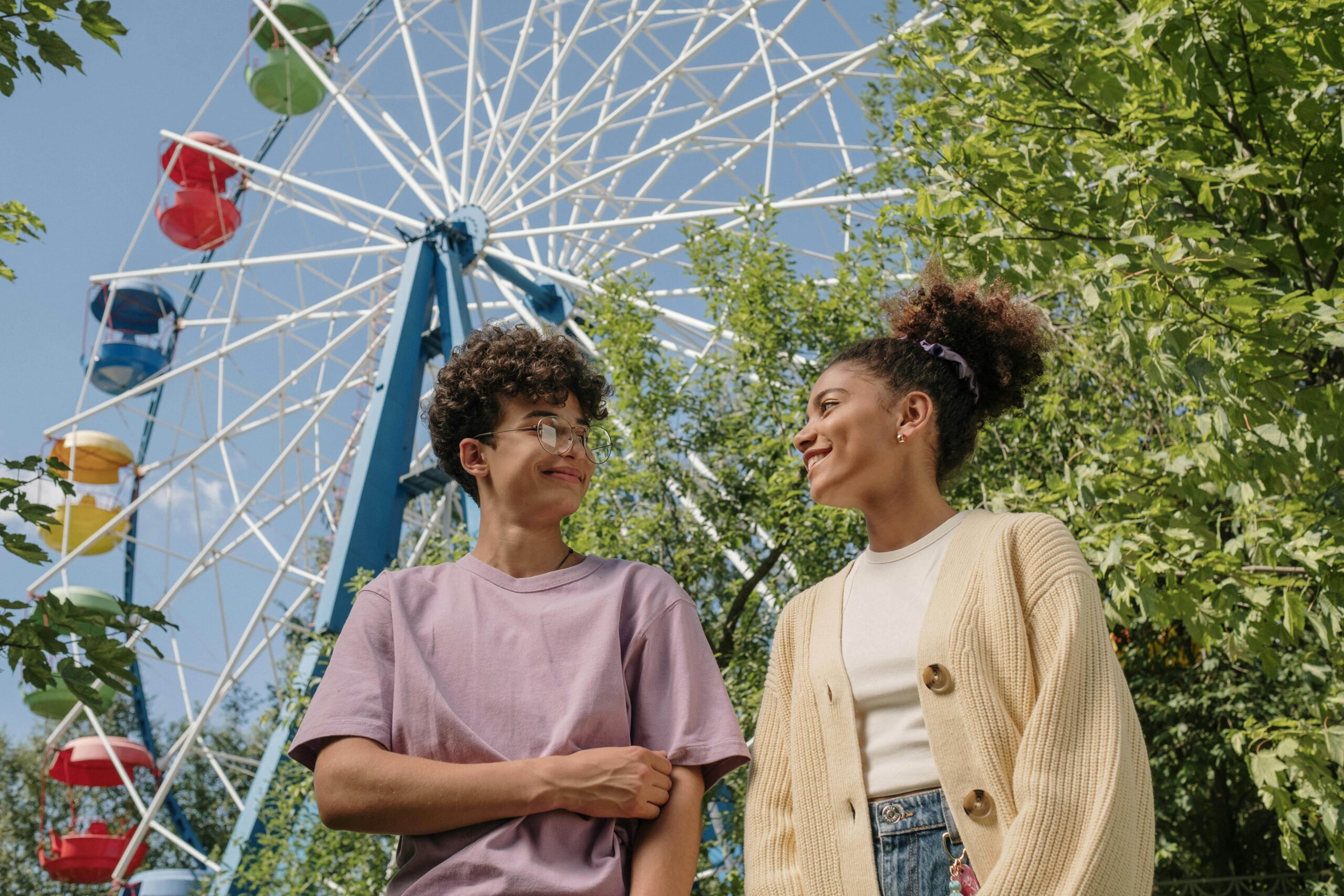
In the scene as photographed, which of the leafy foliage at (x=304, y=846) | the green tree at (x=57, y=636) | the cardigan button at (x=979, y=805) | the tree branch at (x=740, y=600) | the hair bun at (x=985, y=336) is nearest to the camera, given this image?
the cardigan button at (x=979, y=805)

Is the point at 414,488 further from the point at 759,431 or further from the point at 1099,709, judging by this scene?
the point at 1099,709

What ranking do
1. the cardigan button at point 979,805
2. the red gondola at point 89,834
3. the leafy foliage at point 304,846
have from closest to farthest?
the cardigan button at point 979,805
the leafy foliage at point 304,846
the red gondola at point 89,834

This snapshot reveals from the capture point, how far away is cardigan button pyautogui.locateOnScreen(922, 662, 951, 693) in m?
2.13

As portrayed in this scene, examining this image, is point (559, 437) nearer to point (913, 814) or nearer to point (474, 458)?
point (474, 458)

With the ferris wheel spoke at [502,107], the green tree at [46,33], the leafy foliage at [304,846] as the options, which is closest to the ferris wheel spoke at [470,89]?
the ferris wheel spoke at [502,107]

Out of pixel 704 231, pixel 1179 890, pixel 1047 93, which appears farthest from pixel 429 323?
pixel 1047 93

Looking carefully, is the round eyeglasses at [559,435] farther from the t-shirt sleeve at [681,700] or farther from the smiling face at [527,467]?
the t-shirt sleeve at [681,700]

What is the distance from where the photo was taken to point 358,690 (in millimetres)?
2109

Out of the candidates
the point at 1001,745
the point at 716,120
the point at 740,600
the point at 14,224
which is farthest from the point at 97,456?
the point at 1001,745

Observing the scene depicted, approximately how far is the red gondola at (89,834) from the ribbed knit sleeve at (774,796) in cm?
1375

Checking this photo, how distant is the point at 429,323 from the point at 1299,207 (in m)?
10.1

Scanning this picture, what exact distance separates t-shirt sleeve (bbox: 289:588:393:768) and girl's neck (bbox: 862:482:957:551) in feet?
3.09

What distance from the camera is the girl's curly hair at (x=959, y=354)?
8.54 ft

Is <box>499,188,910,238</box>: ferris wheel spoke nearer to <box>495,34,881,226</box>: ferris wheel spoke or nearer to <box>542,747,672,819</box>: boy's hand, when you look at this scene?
<box>495,34,881,226</box>: ferris wheel spoke
